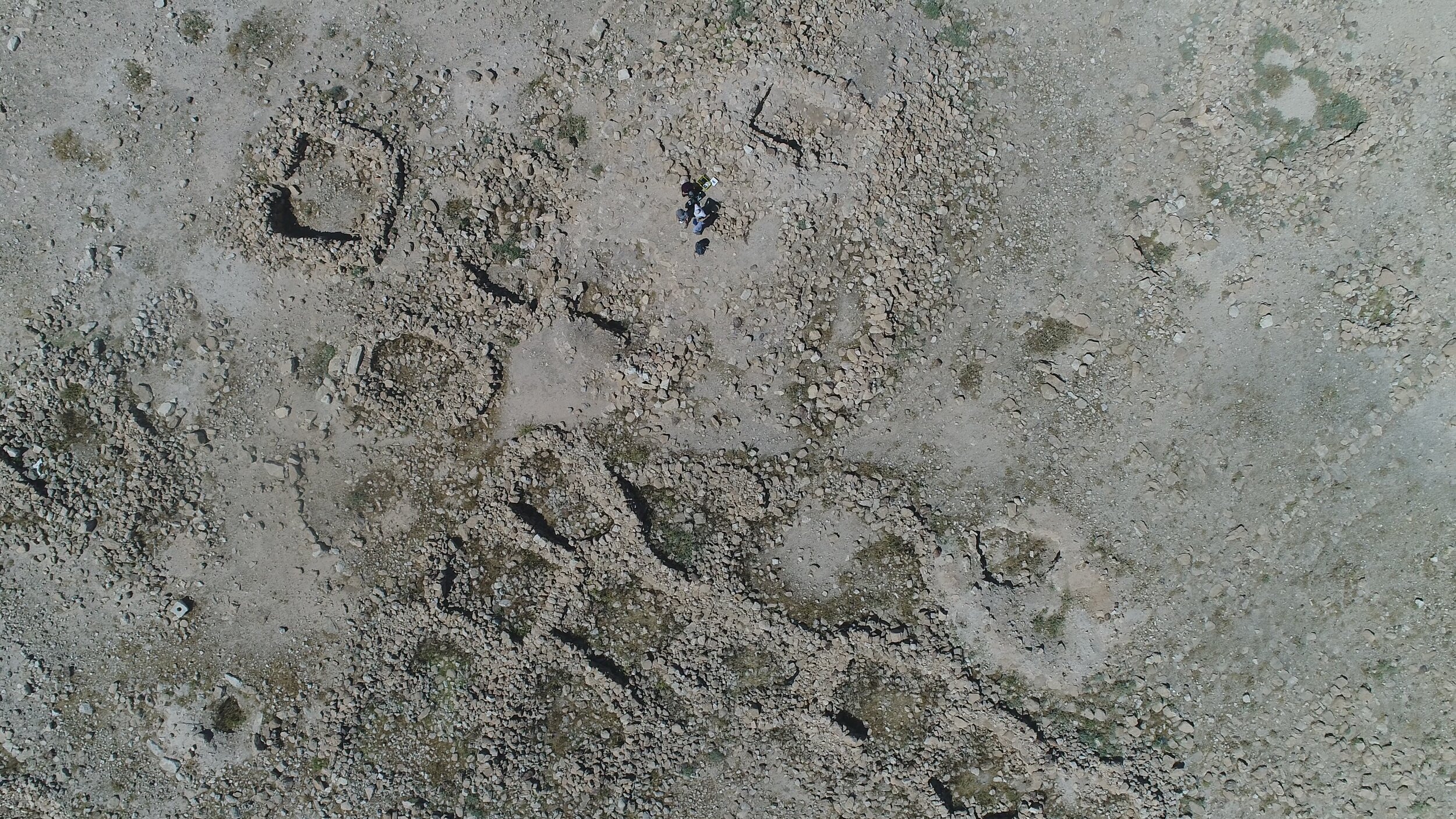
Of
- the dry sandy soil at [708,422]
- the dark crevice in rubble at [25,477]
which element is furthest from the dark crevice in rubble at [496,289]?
the dark crevice in rubble at [25,477]

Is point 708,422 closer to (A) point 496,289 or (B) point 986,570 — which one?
(A) point 496,289

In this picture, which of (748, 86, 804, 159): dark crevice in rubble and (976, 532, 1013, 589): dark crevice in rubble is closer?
(748, 86, 804, 159): dark crevice in rubble

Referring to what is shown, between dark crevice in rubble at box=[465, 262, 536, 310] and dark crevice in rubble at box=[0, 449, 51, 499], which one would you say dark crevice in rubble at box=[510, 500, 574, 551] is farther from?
dark crevice in rubble at box=[0, 449, 51, 499]

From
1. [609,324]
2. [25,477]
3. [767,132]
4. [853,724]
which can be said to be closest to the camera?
[767,132]

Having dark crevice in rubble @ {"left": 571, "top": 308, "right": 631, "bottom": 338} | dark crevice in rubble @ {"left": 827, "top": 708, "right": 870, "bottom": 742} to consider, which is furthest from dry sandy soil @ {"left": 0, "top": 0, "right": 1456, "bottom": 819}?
dark crevice in rubble @ {"left": 571, "top": 308, "right": 631, "bottom": 338}

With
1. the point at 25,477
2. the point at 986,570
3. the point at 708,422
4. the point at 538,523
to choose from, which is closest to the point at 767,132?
the point at 708,422

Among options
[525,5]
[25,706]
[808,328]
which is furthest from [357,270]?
[25,706]

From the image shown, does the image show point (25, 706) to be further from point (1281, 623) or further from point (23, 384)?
point (1281, 623)
